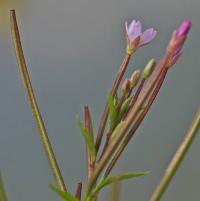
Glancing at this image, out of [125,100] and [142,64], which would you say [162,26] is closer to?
[142,64]

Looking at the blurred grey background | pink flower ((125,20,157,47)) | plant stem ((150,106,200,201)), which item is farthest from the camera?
the blurred grey background

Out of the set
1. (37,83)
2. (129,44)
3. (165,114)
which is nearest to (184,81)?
(165,114)

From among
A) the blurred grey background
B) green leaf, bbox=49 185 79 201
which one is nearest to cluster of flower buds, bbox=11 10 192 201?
green leaf, bbox=49 185 79 201

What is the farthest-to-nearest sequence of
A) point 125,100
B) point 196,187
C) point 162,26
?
point 162,26
point 196,187
point 125,100

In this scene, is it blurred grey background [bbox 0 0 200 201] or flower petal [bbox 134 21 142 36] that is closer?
flower petal [bbox 134 21 142 36]

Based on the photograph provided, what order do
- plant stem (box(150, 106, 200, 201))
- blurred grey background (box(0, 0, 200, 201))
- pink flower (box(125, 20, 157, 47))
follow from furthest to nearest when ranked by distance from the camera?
blurred grey background (box(0, 0, 200, 201)) < pink flower (box(125, 20, 157, 47)) < plant stem (box(150, 106, 200, 201))

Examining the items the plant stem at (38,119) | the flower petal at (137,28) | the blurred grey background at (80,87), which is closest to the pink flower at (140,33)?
the flower petal at (137,28)

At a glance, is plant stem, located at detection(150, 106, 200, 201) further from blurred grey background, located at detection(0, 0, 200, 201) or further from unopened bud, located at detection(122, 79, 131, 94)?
blurred grey background, located at detection(0, 0, 200, 201)

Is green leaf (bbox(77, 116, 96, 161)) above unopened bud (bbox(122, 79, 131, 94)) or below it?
below
